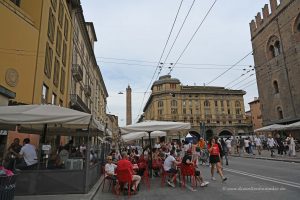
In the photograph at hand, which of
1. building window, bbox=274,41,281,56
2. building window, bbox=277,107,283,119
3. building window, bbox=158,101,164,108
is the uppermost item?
building window, bbox=158,101,164,108

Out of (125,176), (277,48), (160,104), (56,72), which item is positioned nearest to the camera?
(125,176)

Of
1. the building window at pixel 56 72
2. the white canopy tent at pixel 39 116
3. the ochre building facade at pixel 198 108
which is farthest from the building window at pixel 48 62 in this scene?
the ochre building facade at pixel 198 108

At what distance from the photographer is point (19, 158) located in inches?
367

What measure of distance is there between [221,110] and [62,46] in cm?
7194

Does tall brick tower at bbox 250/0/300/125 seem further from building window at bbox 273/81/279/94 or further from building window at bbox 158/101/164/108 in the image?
building window at bbox 158/101/164/108

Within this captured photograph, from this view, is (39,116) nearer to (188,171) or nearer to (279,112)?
(188,171)

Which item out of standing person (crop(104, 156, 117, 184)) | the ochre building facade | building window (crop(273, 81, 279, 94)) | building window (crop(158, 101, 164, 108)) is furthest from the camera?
building window (crop(158, 101, 164, 108))

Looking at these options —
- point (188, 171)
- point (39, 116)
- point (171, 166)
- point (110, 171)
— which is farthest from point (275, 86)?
point (39, 116)

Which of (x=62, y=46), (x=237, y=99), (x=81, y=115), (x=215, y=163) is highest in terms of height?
(x=237, y=99)

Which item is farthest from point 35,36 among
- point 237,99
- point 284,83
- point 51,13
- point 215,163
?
point 237,99

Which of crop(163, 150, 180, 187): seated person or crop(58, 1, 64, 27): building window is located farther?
crop(58, 1, 64, 27): building window

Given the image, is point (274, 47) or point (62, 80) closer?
point (62, 80)

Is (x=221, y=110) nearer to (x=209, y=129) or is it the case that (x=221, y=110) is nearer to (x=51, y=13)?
(x=209, y=129)

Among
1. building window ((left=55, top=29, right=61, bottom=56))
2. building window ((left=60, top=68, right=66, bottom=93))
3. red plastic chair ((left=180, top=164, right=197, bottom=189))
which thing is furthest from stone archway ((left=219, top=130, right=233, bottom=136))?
red plastic chair ((left=180, top=164, right=197, bottom=189))
